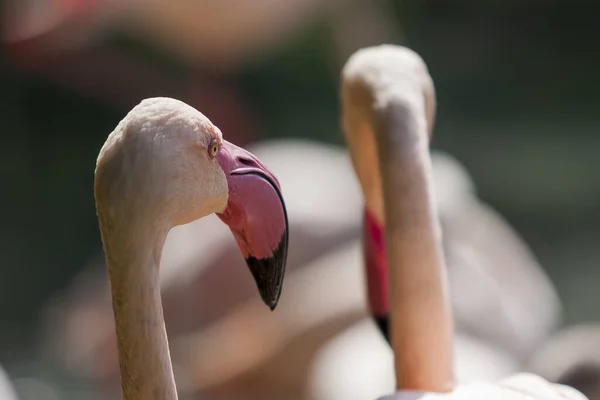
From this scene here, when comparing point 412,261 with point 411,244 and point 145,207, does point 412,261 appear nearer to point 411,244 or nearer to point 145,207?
point 411,244

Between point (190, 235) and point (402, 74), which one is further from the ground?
point (402, 74)

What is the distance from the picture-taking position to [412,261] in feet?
4.33

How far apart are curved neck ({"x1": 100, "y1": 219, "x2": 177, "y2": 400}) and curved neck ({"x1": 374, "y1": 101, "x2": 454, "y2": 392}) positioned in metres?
0.49

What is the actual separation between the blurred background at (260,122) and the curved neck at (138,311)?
4.30ft

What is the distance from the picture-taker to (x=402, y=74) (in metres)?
1.41

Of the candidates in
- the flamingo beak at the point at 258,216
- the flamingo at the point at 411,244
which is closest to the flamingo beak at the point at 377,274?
the flamingo at the point at 411,244

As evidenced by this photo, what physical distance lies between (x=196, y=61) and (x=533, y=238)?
→ 5.86ft

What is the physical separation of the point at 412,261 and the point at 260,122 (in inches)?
130

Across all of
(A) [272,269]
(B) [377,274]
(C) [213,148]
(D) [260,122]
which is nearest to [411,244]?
(B) [377,274]

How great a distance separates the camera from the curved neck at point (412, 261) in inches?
51.3

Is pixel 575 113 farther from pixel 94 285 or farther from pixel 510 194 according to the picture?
pixel 94 285

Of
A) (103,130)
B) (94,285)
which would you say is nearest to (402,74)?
(94,285)

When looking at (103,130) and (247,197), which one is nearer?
(247,197)

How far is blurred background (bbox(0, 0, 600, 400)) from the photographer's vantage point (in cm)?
320
